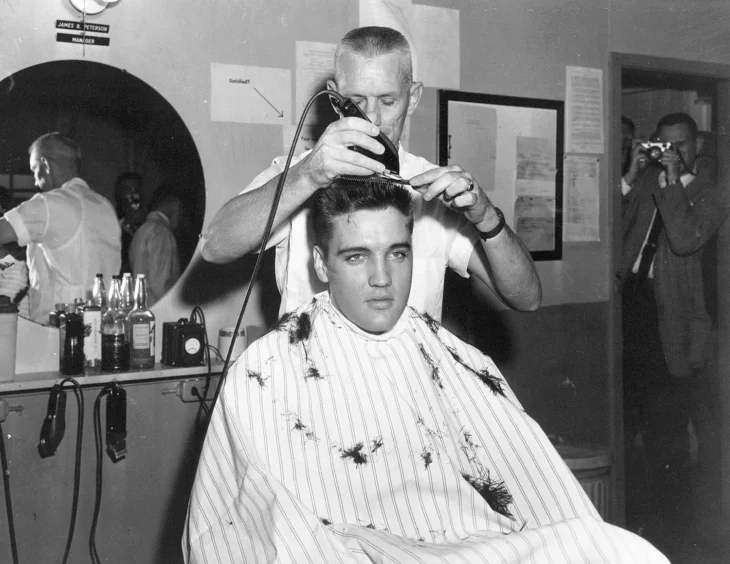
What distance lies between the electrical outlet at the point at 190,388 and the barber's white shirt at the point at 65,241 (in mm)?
419

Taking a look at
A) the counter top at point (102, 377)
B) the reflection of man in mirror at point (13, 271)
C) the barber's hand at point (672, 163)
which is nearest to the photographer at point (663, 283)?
the barber's hand at point (672, 163)

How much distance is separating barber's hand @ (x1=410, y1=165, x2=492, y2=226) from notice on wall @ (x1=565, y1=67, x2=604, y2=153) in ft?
6.24

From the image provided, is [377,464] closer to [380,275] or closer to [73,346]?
[380,275]

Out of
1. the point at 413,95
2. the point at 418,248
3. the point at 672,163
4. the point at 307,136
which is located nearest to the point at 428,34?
the point at 307,136

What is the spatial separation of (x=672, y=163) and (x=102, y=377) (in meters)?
2.76

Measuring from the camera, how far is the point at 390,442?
4.89 ft

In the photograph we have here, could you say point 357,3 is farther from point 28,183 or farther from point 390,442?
point 390,442

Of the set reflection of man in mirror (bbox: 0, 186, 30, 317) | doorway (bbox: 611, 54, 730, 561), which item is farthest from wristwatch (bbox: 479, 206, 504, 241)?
doorway (bbox: 611, 54, 730, 561)

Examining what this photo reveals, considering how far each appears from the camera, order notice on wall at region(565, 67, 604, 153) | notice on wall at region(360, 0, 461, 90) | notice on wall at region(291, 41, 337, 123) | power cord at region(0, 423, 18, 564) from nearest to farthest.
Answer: power cord at region(0, 423, 18, 564)
notice on wall at region(291, 41, 337, 123)
notice on wall at region(360, 0, 461, 90)
notice on wall at region(565, 67, 604, 153)

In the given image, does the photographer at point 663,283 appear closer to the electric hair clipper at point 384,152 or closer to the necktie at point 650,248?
the necktie at point 650,248

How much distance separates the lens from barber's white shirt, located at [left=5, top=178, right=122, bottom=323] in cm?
220

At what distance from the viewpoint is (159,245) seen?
2385 mm

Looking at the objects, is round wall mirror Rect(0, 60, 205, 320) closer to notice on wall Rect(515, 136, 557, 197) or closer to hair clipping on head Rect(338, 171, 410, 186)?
hair clipping on head Rect(338, 171, 410, 186)

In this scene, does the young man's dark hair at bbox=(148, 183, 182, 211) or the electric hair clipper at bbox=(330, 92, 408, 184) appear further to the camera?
the young man's dark hair at bbox=(148, 183, 182, 211)
